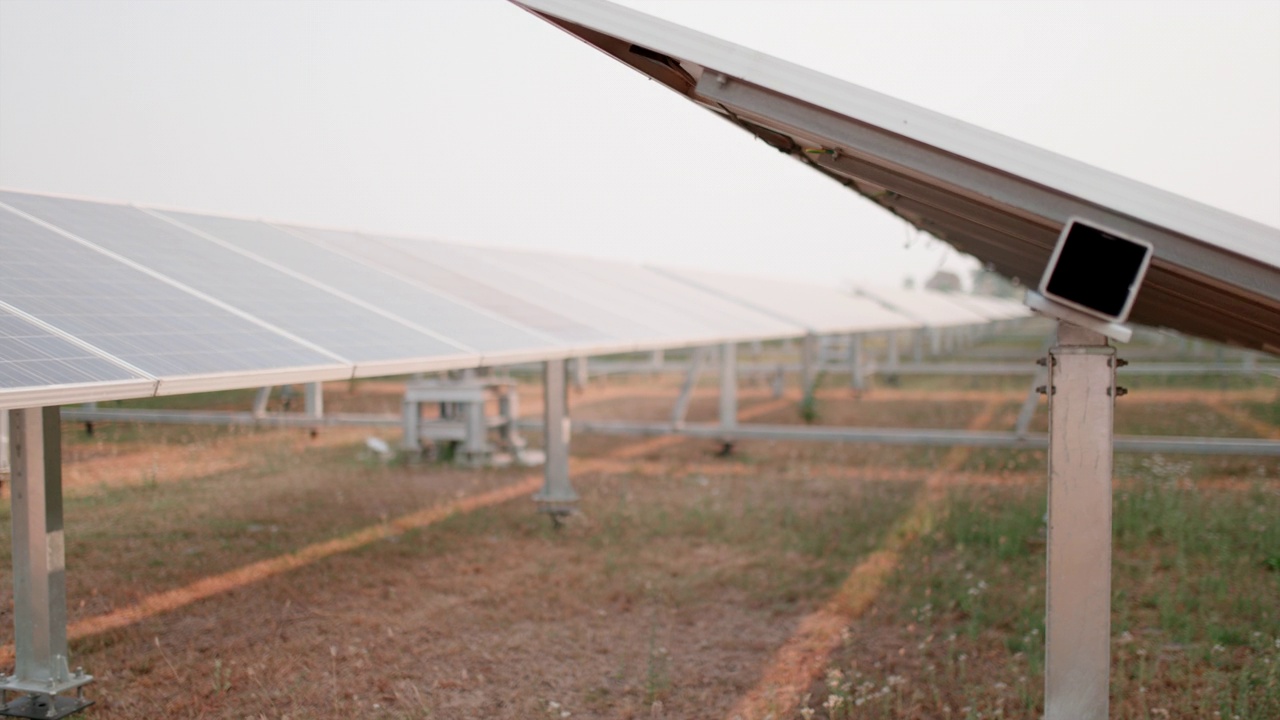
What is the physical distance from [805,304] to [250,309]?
1375cm

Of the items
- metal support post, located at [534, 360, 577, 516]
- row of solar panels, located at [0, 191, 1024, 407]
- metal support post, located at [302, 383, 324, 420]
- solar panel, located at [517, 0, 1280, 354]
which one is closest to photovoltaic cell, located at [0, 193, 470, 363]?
row of solar panels, located at [0, 191, 1024, 407]

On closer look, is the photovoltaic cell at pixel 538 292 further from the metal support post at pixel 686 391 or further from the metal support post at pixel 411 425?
the metal support post at pixel 686 391

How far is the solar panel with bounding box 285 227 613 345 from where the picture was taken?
748cm

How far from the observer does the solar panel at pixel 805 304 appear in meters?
14.9

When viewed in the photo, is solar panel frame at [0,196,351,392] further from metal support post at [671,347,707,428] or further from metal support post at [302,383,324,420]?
metal support post at [671,347,707,428]

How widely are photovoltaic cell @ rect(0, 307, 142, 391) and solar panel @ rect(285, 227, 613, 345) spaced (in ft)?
11.4

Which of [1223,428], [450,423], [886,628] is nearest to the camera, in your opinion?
[886,628]

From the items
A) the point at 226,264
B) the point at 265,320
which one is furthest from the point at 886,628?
the point at 226,264

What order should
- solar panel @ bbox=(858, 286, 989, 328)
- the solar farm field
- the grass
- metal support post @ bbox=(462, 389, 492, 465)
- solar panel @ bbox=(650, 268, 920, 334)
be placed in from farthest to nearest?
solar panel @ bbox=(858, 286, 989, 328), solar panel @ bbox=(650, 268, 920, 334), metal support post @ bbox=(462, 389, 492, 465), the solar farm field, the grass

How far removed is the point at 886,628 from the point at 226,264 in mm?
4541

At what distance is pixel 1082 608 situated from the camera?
121 inches

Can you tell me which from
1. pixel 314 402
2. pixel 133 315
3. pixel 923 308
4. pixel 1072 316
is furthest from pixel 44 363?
pixel 923 308

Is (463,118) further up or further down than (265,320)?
further up

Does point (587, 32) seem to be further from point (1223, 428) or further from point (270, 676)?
point (1223, 428)
